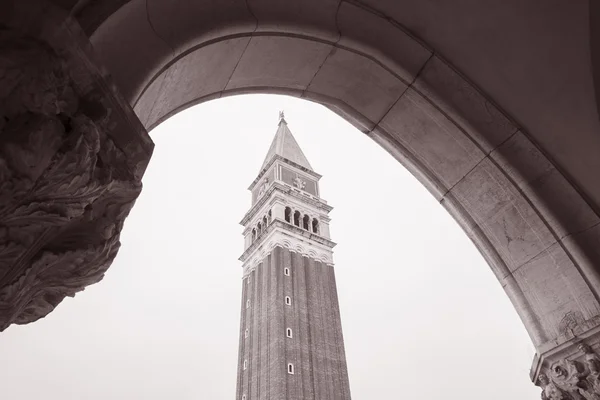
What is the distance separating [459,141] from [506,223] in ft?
1.99

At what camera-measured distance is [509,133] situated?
110 inches

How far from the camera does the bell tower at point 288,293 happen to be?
28.7 metres

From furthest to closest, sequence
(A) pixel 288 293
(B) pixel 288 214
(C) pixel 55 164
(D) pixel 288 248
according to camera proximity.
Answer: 1. (B) pixel 288 214
2. (D) pixel 288 248
3. (A) pixel 288 293
4. (C) pixel 55 164

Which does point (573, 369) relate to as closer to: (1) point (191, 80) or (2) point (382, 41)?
(2) point (382, 41)

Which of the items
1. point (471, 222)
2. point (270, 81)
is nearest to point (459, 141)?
point (471, 222)

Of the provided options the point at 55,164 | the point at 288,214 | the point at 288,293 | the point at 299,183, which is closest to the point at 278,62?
the point at 55,164

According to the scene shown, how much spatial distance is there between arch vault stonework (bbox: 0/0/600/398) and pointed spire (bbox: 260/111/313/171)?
115ft

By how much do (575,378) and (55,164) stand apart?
105 inches

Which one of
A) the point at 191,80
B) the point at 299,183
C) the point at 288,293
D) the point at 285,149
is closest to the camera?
the point at 191,80

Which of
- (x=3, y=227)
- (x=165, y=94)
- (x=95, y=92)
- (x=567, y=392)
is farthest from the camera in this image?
(x=567, y=392)

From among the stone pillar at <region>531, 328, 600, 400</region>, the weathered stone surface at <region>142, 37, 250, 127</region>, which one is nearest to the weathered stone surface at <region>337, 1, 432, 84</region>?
the weathered stone surface at <region>142, 37, 250, 127</region>

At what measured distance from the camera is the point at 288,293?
105ft

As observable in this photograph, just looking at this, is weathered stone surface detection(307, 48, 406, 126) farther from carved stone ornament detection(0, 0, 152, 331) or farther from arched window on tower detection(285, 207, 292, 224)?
arched window on tower detection(285, 207, 292, 224)

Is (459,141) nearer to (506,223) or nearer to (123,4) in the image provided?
(506,223)
